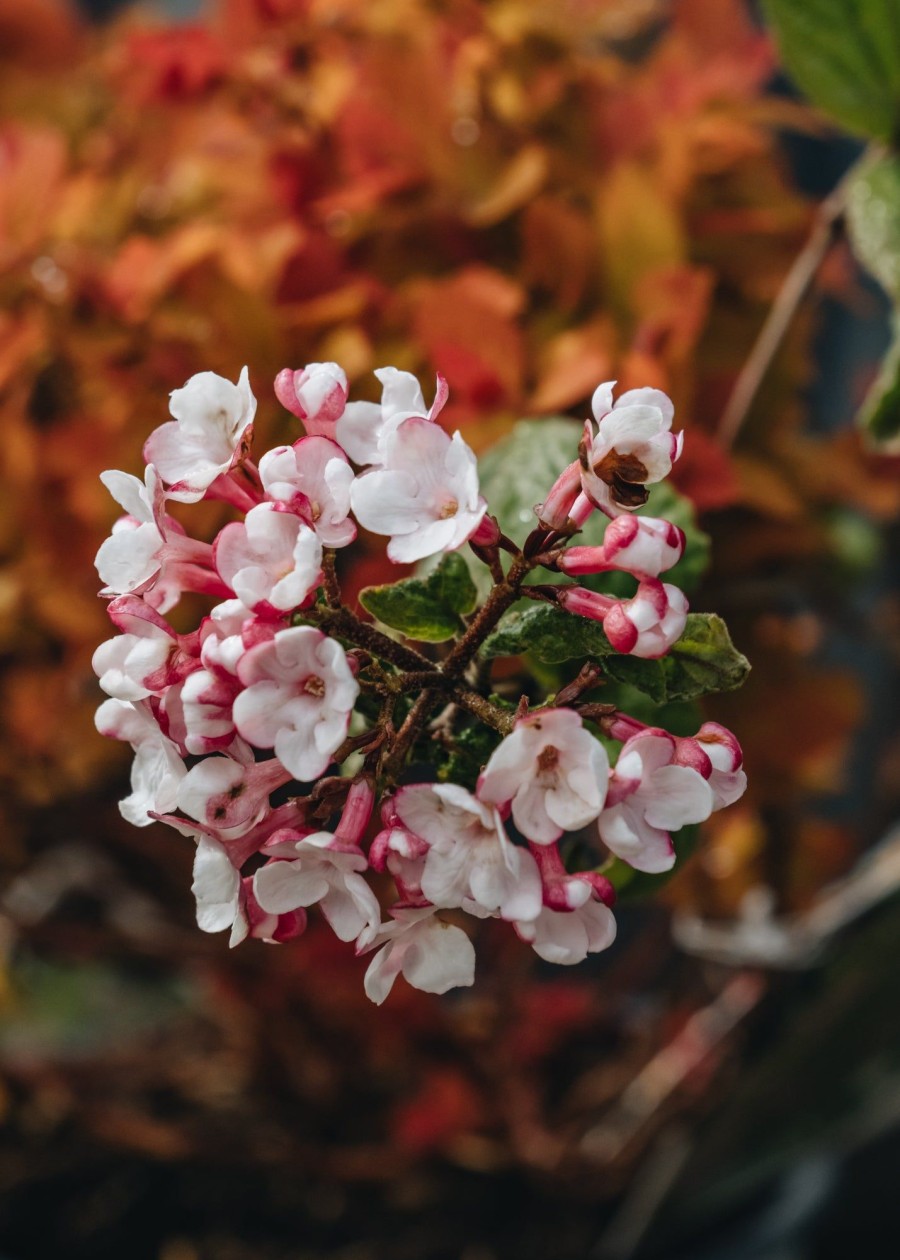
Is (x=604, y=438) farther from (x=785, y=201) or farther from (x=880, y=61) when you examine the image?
(x=785, y=201)

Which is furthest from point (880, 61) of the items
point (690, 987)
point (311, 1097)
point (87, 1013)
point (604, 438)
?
point (87, 1013)

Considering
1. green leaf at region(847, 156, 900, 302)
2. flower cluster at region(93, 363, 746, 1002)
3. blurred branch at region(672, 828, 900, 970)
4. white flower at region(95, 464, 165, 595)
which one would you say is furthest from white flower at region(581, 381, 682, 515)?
blurred branch at region(672, 828, 900, 970)

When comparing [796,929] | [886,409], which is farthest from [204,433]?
[796,929]

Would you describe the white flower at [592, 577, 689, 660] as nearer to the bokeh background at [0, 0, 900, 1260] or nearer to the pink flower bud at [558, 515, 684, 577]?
the pink flower bud at [558, 515, 684, 577]

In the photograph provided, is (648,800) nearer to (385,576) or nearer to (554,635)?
(554,635)

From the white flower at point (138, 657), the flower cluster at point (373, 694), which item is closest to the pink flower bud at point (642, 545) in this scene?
the flower cluster at point (373, 694)

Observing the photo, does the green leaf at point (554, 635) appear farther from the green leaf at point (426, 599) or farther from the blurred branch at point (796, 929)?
the blurred branch at point (796, 929)
